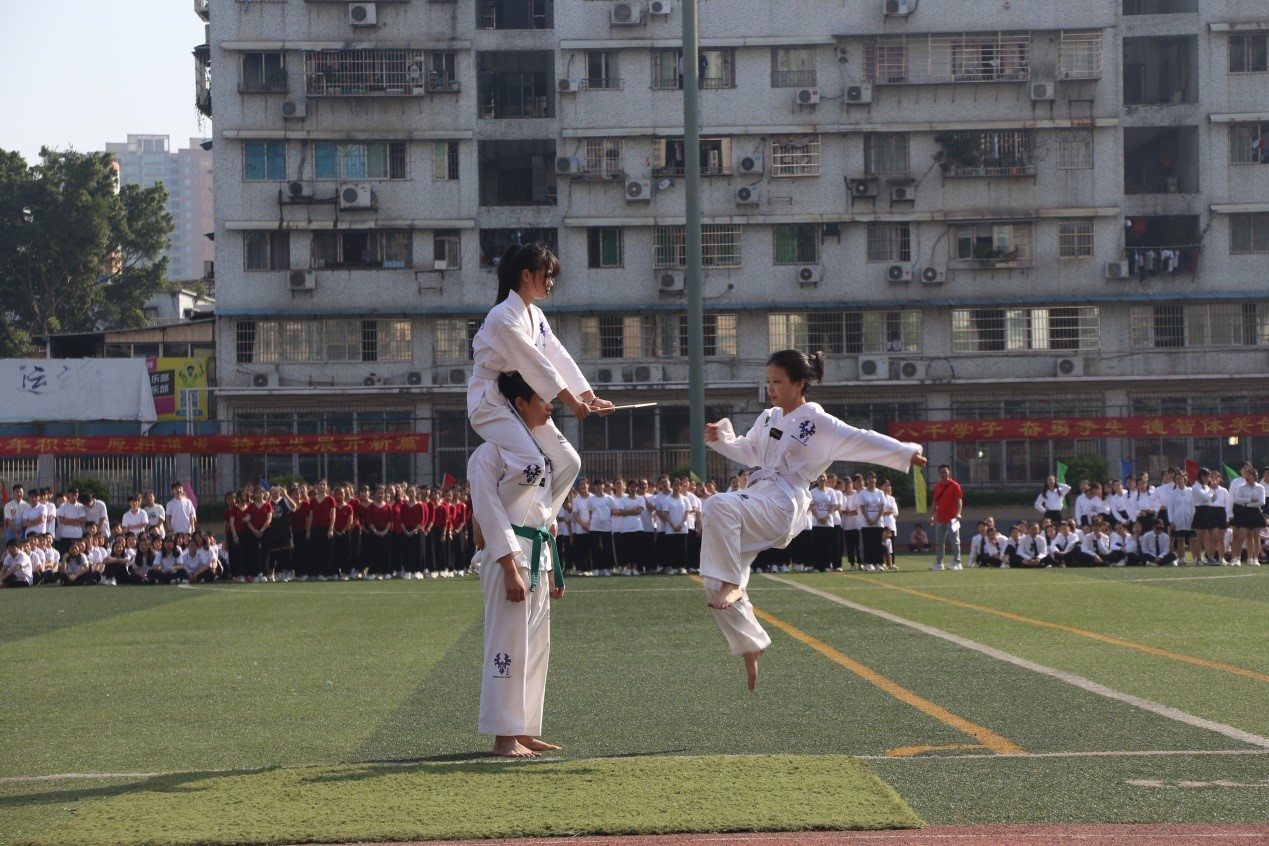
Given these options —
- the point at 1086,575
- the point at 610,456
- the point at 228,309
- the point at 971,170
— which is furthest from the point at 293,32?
the point at 1086,575

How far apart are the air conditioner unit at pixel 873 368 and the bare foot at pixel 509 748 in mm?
40434

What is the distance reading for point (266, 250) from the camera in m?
47.7

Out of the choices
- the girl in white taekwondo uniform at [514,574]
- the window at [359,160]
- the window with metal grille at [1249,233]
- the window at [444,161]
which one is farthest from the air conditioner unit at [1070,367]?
the girl in white taekwondo uniform at [514,574]

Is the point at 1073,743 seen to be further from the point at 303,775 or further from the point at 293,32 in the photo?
the point at 293,32

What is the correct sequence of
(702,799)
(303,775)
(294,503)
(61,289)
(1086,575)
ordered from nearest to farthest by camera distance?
(702,799) < (303,775) < (1086,575) < (294,503) < (61,289)

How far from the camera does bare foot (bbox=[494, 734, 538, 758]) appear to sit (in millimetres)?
7102

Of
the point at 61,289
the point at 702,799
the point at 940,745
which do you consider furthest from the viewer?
the point at 61,289

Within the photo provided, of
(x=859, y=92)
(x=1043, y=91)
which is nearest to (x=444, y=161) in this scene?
(x=859, y=92)

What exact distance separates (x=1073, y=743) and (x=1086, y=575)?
1657 centimetres

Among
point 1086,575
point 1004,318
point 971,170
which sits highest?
point 971,170

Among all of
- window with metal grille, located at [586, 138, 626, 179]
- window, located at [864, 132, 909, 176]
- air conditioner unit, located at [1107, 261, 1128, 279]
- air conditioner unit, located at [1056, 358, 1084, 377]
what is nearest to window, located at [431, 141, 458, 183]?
window with metal grille, located at [586, 138, 626, 179]

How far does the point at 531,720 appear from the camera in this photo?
286 inches

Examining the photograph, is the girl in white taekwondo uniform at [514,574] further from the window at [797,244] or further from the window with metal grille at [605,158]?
the window at [797,244]

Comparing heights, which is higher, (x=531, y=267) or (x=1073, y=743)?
(x=531, y=267)
